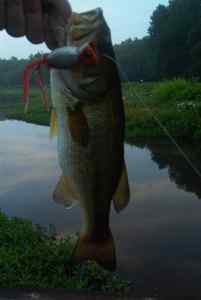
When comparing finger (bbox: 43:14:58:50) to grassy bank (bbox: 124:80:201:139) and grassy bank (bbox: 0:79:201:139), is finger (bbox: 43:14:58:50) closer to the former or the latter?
grassy bank (bbox: 0:79:201:139)

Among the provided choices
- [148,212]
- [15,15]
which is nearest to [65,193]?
[15,15]

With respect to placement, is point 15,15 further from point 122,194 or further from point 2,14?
point 122,194

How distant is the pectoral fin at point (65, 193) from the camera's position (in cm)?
153

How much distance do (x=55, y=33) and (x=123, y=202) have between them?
670 mm

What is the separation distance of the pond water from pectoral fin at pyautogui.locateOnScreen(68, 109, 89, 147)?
114 cm

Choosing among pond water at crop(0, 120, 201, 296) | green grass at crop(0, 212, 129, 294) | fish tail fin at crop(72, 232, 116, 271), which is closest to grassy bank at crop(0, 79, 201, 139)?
pond water at crop(0, 120, 201, 296)

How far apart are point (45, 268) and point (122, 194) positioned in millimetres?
4151

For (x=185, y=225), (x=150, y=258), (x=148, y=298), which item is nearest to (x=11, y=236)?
(x=150, y=258)

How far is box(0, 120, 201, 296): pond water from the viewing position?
5914 millimetres

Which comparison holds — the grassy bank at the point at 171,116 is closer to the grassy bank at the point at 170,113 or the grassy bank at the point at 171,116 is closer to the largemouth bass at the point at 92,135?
the grassy bank at the point at 170,113

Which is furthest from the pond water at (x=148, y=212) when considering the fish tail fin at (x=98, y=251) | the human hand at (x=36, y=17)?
the human hand at (x=36, y=17)

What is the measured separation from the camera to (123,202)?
4.87ft

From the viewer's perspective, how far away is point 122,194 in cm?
149

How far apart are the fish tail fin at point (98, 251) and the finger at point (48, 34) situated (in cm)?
71
